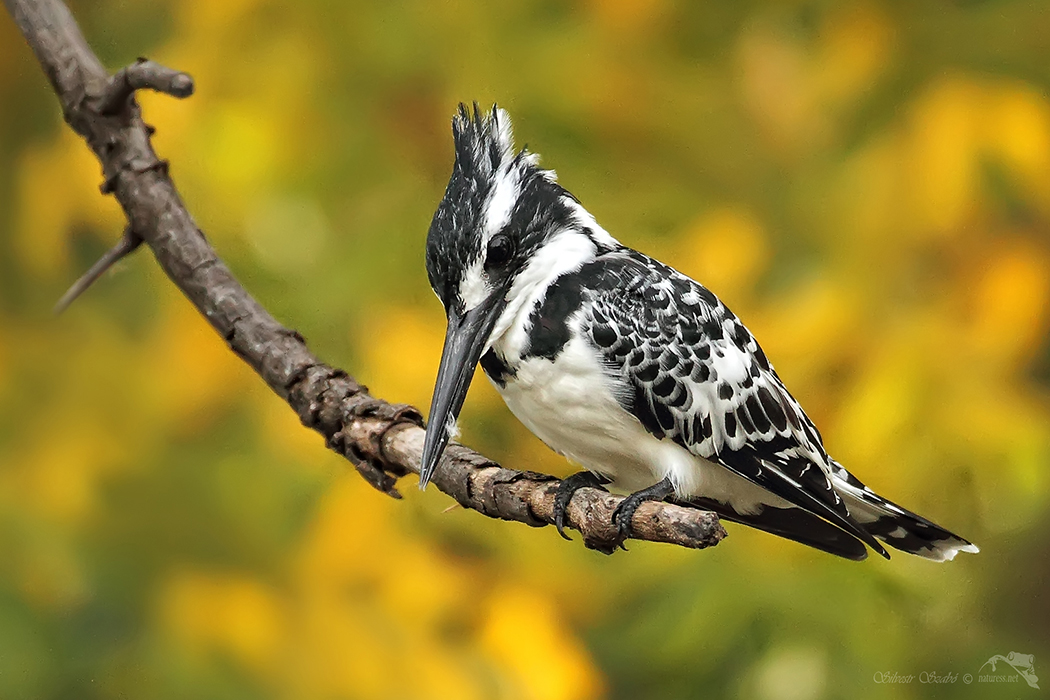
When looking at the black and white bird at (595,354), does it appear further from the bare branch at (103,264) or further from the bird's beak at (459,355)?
the bare branch at (103,264)

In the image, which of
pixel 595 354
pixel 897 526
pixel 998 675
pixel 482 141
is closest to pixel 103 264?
pixel 482 141

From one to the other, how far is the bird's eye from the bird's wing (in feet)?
0.25

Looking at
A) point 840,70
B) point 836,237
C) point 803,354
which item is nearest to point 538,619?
point 803,354

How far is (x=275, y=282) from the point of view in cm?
149

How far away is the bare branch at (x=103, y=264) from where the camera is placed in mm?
1050

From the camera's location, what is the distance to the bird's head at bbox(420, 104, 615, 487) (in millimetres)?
884

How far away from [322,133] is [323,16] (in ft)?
0.58

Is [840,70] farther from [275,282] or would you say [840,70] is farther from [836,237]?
[275,282]

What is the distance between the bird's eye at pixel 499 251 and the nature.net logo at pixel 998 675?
33.2 inches

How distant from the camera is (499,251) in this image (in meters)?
0.90

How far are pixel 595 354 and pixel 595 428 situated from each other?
7 cm

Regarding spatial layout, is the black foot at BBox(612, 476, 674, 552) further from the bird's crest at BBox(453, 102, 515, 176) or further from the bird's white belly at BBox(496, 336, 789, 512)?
the bird's crest at BBox(453, 102, 515, 176)

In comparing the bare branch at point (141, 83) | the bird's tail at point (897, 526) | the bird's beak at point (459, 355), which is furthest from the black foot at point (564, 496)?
the bare branch at point (141, 83)

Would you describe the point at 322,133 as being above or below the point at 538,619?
above
